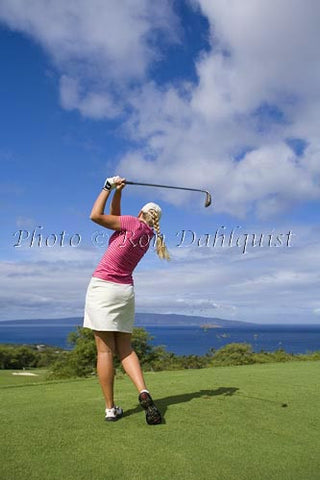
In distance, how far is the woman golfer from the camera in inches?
176

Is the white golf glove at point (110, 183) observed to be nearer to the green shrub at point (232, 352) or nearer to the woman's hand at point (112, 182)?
the woman's hand at point (112, 182)

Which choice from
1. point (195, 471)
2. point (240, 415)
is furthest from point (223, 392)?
point (195, 471)

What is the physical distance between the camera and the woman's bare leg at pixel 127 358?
4.62 meters

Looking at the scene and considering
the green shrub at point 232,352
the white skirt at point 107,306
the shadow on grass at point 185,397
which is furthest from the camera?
the green shrub at point 232,352

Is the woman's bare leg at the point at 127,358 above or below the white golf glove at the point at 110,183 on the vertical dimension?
below

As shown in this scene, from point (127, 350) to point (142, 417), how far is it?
26.8 inches

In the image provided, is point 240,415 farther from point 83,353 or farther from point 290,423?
point 83,353

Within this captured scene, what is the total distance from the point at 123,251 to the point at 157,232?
0.49 m

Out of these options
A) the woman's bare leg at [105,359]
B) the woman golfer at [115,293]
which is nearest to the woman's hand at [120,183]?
the woman golfer at [115,293]

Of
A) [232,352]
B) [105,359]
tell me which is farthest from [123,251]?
[232,352]

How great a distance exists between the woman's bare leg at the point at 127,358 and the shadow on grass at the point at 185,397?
38cm

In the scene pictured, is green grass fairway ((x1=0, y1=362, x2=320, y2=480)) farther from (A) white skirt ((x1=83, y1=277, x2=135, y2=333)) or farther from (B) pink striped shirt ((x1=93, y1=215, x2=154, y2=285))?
(B) pink striped shirt ((x1=93, y1=215, x2=154, y2=285))

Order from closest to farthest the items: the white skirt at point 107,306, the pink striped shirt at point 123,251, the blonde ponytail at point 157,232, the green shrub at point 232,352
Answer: the white skirt at point 107,306, the pink striped shirt at point 123,251, the blonde ponytail at point 157,232, the green shrub at point 232,352

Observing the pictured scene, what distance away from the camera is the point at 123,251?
4633mm
